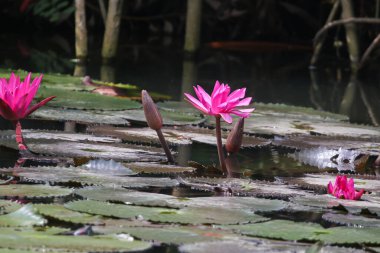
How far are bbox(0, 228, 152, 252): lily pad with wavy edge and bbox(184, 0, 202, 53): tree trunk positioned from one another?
19.0 ft

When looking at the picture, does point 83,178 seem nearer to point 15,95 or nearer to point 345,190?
point 15,95

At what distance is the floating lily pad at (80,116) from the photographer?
337 centimetres

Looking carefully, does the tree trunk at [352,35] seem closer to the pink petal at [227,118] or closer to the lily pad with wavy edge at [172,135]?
the lily pad with wavy edge at [172,135]

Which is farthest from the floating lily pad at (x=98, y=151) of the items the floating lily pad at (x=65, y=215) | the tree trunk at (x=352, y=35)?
the tree trunk at (x=352, y=35)

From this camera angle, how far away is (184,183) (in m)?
2.41

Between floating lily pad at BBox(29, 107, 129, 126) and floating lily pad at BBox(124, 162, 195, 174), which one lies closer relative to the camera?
floating lily pad at BBox(124, 162, 195, 174)

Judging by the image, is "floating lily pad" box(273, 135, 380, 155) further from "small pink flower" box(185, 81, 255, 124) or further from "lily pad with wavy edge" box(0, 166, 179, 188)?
"lily pad with wavy edge" box(0, 166, 179, 188)

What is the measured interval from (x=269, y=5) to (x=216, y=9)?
538 mm

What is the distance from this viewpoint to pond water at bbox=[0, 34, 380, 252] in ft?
5.97

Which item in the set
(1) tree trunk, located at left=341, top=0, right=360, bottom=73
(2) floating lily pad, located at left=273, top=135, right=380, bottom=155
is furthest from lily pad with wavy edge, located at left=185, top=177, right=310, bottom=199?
(1) tree trunk, located at left=341, top=0, right=360, bottom=73

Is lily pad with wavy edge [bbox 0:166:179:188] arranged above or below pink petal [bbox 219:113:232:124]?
below

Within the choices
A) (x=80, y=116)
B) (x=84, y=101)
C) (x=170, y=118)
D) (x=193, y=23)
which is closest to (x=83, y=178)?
(x=80, y=116)

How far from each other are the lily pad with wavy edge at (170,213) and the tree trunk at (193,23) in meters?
5.49

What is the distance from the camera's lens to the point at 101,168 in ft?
8.18
